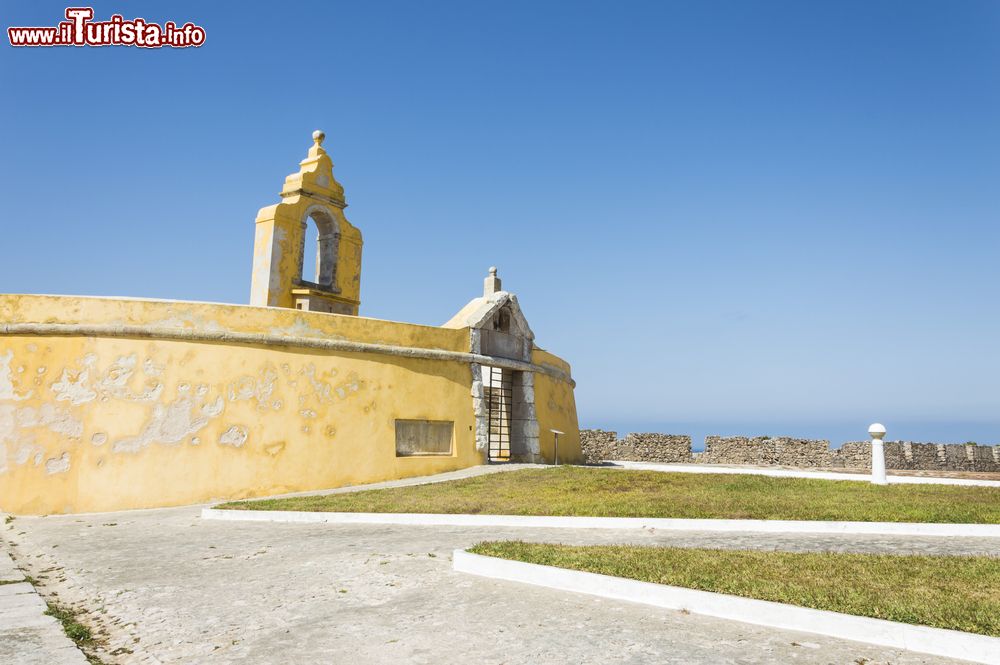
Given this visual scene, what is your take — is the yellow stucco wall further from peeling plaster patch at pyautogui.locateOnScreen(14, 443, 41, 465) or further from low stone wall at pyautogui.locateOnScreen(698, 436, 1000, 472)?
low stone wall at pyautogui.locateOnScreen(698, 436, 1000, 472)

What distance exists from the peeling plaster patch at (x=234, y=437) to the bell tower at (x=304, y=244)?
4.50 m

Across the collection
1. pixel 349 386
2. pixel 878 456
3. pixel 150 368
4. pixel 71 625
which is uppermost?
pixel 150 368

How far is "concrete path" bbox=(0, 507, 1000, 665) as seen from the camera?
186 inches

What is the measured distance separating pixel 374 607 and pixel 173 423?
383 inches

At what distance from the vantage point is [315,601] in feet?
20.3

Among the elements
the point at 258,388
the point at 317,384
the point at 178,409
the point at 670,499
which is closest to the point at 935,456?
the point at 670,499

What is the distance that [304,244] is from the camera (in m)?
19.4

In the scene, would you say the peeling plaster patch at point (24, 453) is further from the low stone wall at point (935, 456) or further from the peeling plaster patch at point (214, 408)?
the low stone wall at point (935, 456)

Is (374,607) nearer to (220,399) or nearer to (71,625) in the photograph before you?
(71,625)

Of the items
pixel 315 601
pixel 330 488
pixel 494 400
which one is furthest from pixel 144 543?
pixel 494 400

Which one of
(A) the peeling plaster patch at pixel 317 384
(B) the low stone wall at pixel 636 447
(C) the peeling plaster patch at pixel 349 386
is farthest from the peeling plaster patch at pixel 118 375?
(B) the low stone wall at pixel 636 447

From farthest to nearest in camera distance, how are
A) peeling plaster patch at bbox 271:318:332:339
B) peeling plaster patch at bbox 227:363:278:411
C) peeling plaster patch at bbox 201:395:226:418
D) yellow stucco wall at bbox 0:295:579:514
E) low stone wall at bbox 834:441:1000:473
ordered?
low stone wall at bbox 834:441:1000:473 < peeling plaster patch at bbox 271:318:332:339 < peeling plaster patch at bbox 227:363:278:411 < peeling plaster patch at bbox 201:395:226:418 < yellow stucco wall at bbox 0:295:579:514

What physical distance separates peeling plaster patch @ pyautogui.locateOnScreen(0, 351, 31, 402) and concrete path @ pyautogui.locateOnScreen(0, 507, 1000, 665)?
206 inches

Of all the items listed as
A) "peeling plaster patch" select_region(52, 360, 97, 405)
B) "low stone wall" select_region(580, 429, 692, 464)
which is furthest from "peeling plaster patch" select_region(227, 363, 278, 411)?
"low stone wall" select_region(580, 429, 692, 464)
